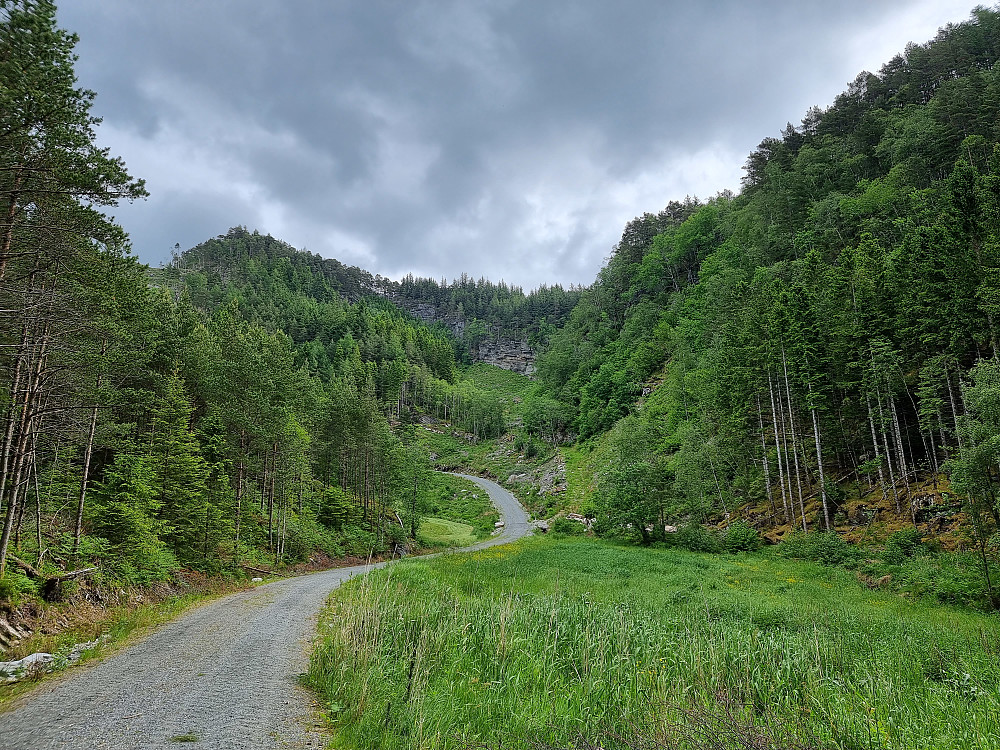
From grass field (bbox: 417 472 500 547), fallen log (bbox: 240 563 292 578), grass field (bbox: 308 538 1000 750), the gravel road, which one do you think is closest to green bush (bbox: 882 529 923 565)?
grass field (bbox: 308 538 1000 750)

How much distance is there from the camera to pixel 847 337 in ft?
96.7

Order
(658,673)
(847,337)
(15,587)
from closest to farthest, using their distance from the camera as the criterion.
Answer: (658,673) → (15,587) → (847,337)

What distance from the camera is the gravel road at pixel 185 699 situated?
6246mm

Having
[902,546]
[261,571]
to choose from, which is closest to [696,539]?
[902,546]

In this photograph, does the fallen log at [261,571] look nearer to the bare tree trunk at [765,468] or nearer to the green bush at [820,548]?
the green bush at [820,548]

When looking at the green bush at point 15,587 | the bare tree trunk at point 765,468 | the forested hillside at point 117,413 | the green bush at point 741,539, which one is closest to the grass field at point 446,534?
the forested hillside at point 117,413

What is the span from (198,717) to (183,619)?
9024mm

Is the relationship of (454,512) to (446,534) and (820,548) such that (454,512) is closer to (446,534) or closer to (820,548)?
(446,534)

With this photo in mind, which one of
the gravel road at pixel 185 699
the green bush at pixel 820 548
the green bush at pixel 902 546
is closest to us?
the gravel road at pixel 185 699

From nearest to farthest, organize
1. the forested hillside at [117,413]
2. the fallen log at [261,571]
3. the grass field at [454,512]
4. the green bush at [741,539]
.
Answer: the forested hillside at [117,413], the fallen log at [261,571], the green bush at [741,539], the grass field at [454,512]

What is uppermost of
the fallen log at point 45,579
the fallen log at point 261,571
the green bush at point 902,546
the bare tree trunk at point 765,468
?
the bare tree trunk at point 765,468

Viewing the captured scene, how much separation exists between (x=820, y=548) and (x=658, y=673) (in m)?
20.1

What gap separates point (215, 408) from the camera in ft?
86.3

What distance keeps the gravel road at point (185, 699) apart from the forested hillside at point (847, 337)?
20.1 meters
